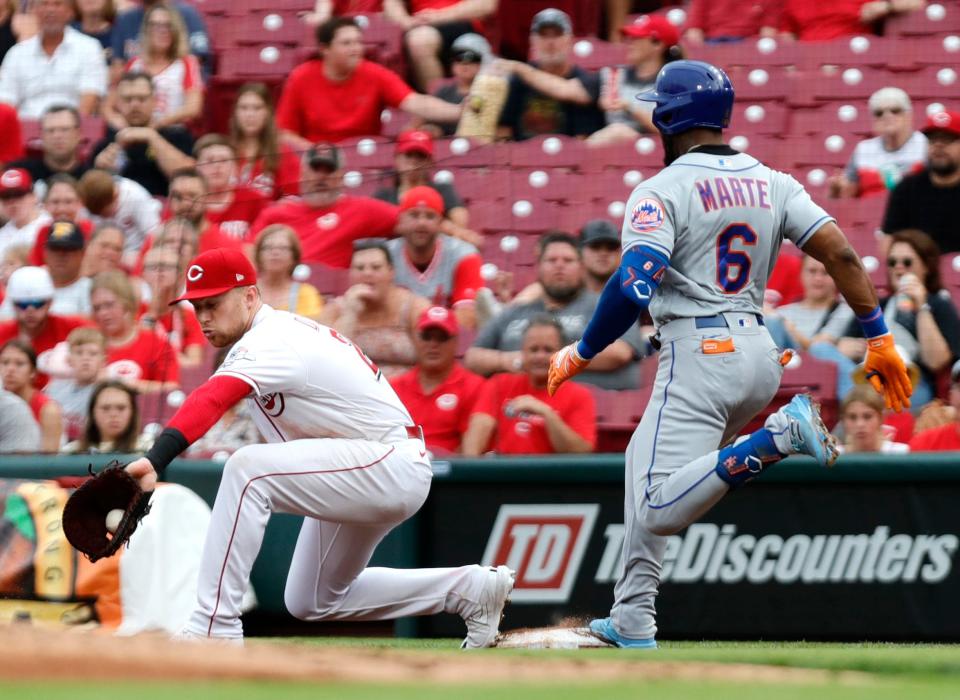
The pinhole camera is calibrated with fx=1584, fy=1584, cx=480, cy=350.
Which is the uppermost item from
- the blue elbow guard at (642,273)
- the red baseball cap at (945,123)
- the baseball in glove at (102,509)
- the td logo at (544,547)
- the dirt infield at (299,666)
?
the red baseball cap at (945,123)

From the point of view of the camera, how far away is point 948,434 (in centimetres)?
671

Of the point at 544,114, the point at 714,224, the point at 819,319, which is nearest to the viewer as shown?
the point at 714,224

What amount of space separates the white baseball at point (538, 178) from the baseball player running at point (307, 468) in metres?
2.69

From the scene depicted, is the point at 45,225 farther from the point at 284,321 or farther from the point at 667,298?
the point at 667,298

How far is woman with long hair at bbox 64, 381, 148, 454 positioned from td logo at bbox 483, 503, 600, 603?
1.77 m

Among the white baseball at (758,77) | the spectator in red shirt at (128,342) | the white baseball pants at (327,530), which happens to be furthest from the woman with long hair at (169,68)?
the white baseball pants at (327,530)

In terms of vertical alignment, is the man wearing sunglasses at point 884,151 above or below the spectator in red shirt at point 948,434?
above

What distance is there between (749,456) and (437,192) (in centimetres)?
338

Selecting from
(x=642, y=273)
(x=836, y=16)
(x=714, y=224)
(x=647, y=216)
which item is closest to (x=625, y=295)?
(x=642, y=273)

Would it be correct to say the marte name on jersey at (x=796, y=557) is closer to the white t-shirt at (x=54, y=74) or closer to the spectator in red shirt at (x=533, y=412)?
the spectator in red shirt at (x=533, y=412)

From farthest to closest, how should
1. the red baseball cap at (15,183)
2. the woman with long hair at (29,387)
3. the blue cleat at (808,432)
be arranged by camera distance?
the red baseball cap at (15,183) → the woman with long hair at (29,387) → the blue cleat at (808,432)

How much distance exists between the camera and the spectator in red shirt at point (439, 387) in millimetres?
7129

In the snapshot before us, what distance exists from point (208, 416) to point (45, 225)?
15.5 ft

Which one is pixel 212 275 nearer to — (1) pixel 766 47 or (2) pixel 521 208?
(2) pixel 521 208
